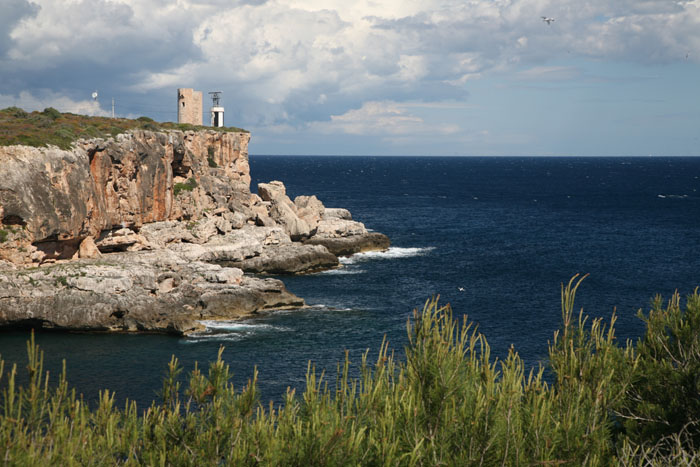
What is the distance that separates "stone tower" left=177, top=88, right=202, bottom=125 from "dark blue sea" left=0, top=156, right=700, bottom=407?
30.3m

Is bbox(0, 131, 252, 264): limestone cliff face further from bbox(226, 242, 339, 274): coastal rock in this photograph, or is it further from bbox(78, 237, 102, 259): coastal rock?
Result: bbox(226, 242, 339, 274): coastal rock

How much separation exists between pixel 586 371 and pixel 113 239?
52722mm

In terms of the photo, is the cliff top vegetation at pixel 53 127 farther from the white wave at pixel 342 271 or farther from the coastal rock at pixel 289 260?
the white wave at pixel 342 271

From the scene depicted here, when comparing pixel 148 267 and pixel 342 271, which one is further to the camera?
pixel 342 271

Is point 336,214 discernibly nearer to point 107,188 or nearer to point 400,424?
point 107,188

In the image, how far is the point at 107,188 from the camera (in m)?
60.7

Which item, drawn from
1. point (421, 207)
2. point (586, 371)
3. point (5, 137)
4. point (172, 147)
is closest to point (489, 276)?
point (172, 147)

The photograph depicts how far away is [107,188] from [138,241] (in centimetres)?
568

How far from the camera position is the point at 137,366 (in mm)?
40250

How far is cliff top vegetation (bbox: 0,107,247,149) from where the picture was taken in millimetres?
51156

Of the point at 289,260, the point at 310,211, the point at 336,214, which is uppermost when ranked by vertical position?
the point at 310,211

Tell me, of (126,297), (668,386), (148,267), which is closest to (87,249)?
(148,267)

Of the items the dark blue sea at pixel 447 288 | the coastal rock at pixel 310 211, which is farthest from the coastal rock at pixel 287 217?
the dark blue sea at pixel 447 288

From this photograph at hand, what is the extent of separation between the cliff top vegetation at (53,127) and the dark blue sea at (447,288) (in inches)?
603
